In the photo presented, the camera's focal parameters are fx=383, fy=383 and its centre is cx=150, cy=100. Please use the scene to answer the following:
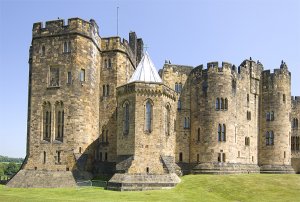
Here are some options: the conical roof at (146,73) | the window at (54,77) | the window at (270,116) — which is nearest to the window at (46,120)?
the window at (54,77)

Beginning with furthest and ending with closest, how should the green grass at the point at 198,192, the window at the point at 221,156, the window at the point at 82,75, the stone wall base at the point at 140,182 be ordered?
the window at the point at 221,156
the window at the point at 82,75
the stone wall base at the point at 140,182
the green grass at the point at 198,192

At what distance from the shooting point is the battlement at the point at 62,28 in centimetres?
4469

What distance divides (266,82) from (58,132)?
30906 millimetres

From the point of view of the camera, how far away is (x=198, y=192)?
36.7 meters

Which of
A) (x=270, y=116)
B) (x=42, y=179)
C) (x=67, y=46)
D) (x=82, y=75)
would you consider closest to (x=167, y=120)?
(x=82, y=75)

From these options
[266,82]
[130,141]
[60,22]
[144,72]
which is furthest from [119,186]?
[266,82]

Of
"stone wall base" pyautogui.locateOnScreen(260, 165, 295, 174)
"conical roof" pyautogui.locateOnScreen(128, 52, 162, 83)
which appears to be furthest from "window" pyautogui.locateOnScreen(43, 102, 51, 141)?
"stone wall base" pyautogui.locateOnScreen(260, 165, 295, 174)

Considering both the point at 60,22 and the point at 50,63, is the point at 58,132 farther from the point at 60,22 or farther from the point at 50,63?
the point at 60,22

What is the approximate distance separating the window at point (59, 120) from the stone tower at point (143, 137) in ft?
22.1

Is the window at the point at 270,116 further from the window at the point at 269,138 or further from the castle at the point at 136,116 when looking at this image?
the window at the point at 269,138

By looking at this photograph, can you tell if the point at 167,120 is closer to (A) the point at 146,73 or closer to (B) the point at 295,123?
(A) the point at 146,73

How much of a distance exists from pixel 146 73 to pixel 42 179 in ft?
52.9

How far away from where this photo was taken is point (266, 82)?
56.2 m

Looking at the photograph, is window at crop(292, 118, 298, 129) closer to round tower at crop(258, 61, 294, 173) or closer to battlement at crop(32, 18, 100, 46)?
round tower at crop(258, 61, 294, 173)
